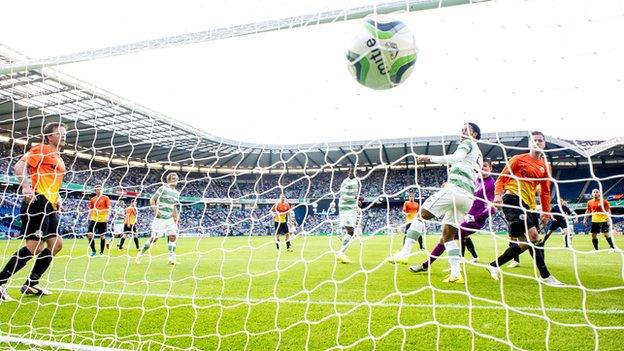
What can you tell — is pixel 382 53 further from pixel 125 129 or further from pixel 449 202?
pixel 125 129

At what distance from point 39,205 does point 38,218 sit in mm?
130

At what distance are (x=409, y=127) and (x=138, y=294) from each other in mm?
3319

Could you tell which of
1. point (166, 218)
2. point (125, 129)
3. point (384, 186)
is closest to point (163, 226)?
point (166, 218)

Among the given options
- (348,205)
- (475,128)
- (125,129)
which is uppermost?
(125,129)

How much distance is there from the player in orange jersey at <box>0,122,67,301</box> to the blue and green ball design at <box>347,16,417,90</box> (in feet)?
10.3

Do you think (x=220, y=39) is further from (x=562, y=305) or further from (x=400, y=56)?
(x=562, y=305)

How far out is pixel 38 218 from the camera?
159 inches

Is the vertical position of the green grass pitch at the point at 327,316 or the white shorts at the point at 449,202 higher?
the white shorts at the point at 449,202

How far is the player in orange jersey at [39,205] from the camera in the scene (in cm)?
403

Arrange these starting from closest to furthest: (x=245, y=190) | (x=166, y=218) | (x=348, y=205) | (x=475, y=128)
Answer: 1. (x=475, y=128)
2. (x=348, y=205)
3. (x=166, y=218)
4. (x=245, y=190)

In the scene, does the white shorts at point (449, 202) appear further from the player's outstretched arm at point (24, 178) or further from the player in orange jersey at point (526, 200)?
the player's outstretched arm at point (24, 178)

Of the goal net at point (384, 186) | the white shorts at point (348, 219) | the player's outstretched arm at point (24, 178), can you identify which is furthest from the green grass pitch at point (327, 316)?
the white shorts at point (348, 219)

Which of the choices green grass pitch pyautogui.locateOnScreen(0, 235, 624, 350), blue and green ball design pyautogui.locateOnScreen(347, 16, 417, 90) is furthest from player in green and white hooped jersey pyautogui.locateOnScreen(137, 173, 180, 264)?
blue and green ball design pyautogui.locateOnScreen(347, 16, 417, 90)

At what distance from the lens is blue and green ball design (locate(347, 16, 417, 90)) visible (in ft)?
10.8
